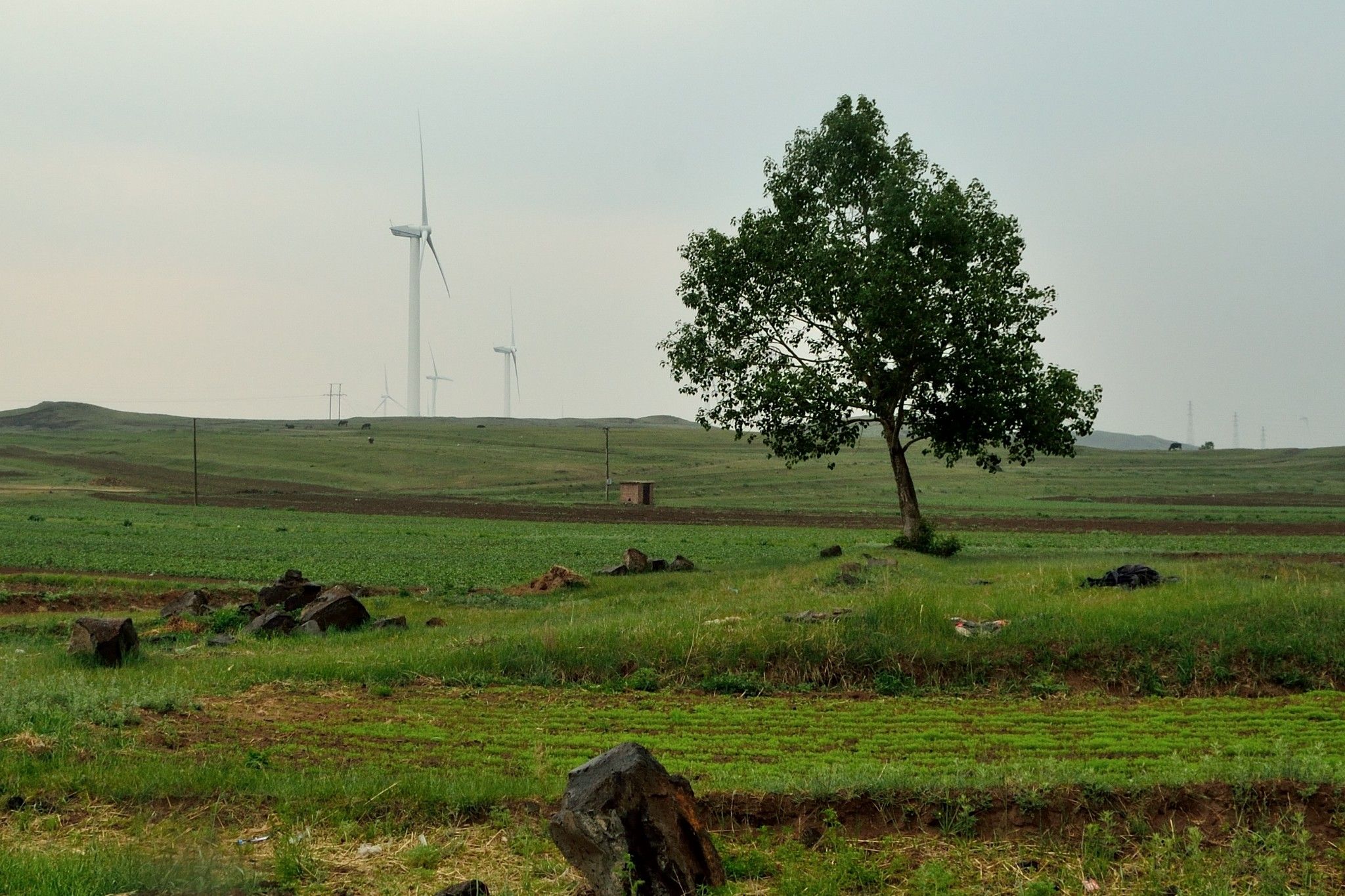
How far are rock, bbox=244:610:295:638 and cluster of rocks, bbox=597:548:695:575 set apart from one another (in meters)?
12.0

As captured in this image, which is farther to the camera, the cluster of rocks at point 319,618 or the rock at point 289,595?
the rock at point 289,595

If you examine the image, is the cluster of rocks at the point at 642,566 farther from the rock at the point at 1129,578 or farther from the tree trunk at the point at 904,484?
the rock at the point at 1129,578

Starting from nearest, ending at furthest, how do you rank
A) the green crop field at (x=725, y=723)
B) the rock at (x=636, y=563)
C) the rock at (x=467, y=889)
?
the rock at (x=467, y=889), the green crop field at (x=725, y=723), the rock at (x=636, y=563)

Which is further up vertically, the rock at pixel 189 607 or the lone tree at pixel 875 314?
the lone tree at pixel 875 314

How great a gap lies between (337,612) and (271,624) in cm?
146

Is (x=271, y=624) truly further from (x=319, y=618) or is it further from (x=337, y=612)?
(x=337, y=612)

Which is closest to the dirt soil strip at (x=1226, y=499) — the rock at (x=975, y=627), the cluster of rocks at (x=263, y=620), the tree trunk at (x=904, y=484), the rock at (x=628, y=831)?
the tree trunk at (x=904, y=484)

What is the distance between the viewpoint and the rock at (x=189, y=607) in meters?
27.0

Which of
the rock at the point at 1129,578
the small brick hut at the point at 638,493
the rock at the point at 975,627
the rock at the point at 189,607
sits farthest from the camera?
the small brick hut at the point at 638,493

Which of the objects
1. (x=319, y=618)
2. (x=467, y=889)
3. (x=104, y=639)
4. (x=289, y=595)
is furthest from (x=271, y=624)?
(x=467, y=889)

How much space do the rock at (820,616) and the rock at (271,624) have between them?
11313 mm

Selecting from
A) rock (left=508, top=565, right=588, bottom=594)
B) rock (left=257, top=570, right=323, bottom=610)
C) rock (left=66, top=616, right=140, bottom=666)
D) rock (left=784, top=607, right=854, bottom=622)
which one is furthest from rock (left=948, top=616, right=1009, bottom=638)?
rock (left=257, top=570, right=323, bottom=610)

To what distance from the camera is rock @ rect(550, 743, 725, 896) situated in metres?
8.65

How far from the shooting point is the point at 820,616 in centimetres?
2125
